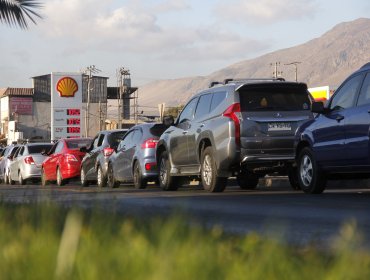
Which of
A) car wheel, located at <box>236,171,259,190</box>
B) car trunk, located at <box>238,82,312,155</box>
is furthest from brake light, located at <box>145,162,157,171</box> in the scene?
car trunk, located at <box>238,82,312,155</box>

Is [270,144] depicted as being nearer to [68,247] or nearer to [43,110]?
[68,247]

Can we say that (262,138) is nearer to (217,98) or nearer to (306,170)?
(306,170)

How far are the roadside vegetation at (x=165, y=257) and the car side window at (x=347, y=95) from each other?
8.59m

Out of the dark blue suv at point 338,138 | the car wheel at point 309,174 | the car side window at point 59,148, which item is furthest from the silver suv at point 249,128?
the car side window at point 59,148

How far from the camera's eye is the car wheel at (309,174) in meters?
14.8

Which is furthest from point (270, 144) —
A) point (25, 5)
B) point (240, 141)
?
point (25, 5)

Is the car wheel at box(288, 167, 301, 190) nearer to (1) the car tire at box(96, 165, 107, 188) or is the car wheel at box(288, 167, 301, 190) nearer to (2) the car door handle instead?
(2) the car door handle

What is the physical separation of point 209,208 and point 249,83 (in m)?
4.33

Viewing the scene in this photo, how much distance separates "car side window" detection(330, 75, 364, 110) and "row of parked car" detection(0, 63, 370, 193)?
2cm

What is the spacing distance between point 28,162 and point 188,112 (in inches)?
571

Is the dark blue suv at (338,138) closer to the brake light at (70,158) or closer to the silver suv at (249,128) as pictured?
the silver suv at (249,128)

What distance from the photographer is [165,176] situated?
757 inches

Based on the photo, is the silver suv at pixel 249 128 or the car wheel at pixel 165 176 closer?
the silver suv at pixel 249 128

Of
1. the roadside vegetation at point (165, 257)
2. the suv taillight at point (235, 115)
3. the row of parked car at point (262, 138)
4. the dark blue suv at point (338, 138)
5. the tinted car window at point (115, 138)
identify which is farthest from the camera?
the tinted car window at point (115, 138)
